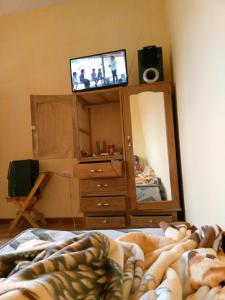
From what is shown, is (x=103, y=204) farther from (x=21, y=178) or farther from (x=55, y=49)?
(x=55, y=49)

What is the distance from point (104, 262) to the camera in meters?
0.58

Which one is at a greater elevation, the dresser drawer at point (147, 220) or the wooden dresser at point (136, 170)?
the wooden dresser at point (136, 170)

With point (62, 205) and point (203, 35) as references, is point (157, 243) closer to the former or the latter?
point (203, 35)

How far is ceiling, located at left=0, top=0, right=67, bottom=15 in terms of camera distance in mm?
3033

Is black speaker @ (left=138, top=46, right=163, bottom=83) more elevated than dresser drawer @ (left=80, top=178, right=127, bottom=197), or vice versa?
black speaker @ (left=138, top=46, right=163, bottom=83)

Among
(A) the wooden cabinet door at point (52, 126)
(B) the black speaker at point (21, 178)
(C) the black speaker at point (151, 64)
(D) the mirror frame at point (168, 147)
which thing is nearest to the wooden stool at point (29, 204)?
(B) the black speaker at point (21, 178)

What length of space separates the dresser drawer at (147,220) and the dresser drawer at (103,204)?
0.53ft

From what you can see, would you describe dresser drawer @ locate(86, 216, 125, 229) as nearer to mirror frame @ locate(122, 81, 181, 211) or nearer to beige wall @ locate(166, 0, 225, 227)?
mirror frame @ locate(122, 81, 181, 211)

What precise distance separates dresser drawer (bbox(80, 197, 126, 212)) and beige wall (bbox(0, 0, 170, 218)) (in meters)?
0.60

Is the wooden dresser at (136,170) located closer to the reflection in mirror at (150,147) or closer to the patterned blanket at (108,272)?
the reflection in mirror at (150,147)

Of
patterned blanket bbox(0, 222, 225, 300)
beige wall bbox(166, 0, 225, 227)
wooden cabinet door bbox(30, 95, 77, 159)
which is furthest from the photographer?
wooden cabinet door bbox(30, 95, 77, 159)

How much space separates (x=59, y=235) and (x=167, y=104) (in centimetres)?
170

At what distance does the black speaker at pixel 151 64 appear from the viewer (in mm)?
2492

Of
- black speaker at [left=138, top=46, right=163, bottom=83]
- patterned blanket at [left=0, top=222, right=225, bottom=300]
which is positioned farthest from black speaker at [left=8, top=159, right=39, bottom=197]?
patterned blanket at [left=0, top=222, right=225, bottom=300]
